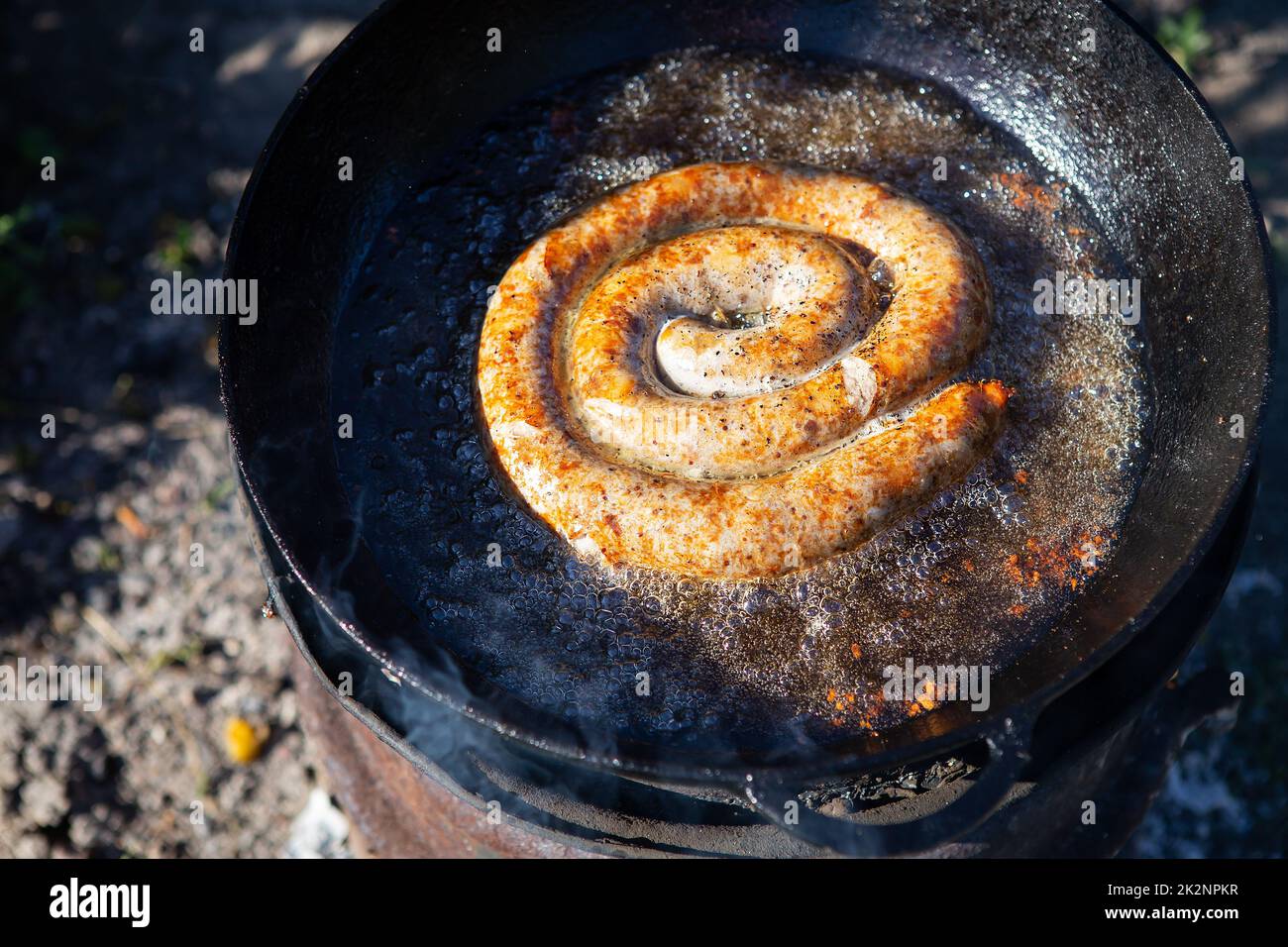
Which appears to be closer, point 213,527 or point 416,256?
point 416,256

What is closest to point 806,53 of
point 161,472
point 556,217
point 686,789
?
point 556,217

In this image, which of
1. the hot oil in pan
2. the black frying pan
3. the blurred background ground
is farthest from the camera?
the blurred background ground

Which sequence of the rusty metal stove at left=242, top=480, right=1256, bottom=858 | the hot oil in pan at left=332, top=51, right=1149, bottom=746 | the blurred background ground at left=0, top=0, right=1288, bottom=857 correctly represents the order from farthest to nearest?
the blurred background ground at left=0, top=0, right=1288, bottom=857, the hot oil in pan at left=332, top=51, right=1149, bottom=746, the rusty metal stove at left=242, top=480, right=1256, bottom=858

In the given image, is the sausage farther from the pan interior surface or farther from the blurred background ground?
the blurred background ground

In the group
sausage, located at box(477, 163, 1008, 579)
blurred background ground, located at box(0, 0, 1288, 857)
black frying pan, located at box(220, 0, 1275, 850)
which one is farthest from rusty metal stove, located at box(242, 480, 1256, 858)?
blurred background ground, located at box(0, 0, 1288, 857)

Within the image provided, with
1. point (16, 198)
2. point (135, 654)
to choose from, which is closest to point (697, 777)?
point (135, 654)

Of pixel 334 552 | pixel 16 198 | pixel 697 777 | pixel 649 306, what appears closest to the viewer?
pixel 697 777
